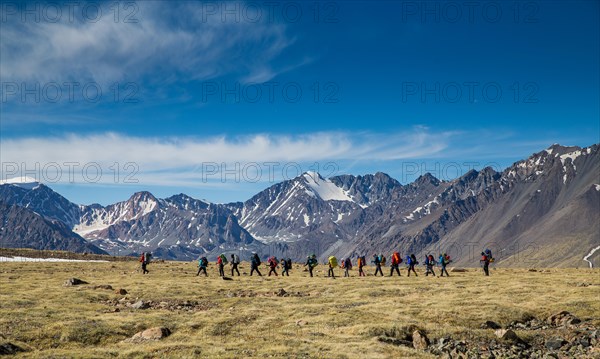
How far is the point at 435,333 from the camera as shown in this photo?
26047 millimetres

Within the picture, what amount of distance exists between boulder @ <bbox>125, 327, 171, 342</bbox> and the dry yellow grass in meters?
0.72

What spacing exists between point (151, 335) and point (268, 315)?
28.0ft

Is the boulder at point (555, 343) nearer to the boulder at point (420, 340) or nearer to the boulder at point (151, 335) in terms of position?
the boulder at point (420, 340)

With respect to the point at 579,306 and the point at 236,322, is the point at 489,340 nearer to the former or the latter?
the point at 579,306

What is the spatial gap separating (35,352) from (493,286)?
36907 mm

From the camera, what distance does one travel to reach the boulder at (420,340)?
24.2 meters

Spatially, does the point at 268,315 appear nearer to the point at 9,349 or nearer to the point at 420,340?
the point at 420,340

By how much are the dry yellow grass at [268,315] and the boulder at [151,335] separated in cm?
72

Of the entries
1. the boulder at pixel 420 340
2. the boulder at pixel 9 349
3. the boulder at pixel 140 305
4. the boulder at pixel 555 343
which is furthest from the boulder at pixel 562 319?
the boulder at pixel 9 349

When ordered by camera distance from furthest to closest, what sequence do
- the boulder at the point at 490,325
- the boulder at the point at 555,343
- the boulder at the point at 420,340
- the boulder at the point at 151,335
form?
the boulder at the point at 490,325, the boulder at the point at 555,343, the boulder at the point at 420,340, the boulder at the point at 151,335

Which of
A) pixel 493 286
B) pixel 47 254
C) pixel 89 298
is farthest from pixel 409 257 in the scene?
pixel 47 254

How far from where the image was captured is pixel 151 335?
960 inches

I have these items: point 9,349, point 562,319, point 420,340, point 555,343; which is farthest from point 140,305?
point 562,319

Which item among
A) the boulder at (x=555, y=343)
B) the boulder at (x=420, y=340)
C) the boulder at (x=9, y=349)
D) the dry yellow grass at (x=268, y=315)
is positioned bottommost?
the boulder at (x=555, y=343)
